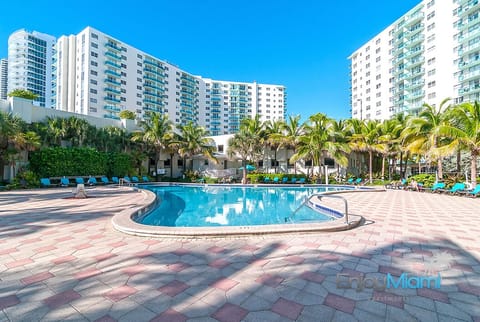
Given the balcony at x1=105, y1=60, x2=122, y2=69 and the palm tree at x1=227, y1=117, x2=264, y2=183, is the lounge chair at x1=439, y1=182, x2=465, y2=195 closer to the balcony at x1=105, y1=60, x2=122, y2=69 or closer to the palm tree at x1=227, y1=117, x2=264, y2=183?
the palm tree at x1=227, y1=117, x2=264, y2=183

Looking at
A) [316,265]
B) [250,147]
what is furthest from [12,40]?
[316,265]

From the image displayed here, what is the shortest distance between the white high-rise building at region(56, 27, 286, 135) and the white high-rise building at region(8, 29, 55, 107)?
88.7ft

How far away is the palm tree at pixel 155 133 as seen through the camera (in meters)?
25.7

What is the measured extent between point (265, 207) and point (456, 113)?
1407 cm

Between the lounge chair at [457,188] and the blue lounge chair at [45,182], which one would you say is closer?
the lounge chair at [457,188]

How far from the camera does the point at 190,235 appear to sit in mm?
5320

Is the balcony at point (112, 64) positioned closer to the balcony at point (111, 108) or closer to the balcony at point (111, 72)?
the balcony at point (111, 72)

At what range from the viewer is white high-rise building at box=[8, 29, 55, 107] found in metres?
80.4

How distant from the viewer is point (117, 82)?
6062 centimetres

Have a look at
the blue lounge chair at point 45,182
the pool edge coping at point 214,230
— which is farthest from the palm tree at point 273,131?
the pool edge coping at point 214,230

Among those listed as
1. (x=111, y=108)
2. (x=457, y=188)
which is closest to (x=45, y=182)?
(x=457, y=188)

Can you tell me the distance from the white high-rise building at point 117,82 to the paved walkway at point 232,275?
43479 mm

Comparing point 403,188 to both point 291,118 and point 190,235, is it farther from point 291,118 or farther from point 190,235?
point 190,235

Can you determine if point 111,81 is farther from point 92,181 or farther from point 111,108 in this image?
point 92,181
